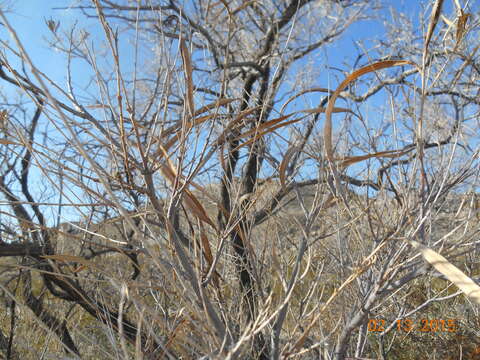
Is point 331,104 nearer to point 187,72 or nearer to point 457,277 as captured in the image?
point 187,72

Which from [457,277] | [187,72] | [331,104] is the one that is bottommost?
[457,277]

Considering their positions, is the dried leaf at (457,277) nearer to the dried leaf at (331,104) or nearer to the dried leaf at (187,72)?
the dried leaf at (331,104)

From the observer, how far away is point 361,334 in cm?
165

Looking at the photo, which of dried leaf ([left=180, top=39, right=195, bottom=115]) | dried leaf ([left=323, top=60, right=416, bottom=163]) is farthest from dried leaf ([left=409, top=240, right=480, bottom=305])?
dried leaf ([left=180, top=39, right=195, bottom=115])

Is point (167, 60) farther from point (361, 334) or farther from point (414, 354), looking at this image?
point (414, 354)

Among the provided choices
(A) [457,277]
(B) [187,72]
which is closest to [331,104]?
(B) [187,72]

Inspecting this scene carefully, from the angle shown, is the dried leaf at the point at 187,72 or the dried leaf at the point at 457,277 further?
the dried leaf at the point at 187,72

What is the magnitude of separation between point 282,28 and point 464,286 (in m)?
Result: 5.07

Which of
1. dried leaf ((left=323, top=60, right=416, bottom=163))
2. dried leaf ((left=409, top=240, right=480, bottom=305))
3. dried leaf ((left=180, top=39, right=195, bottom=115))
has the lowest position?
dried leaf ((left=409, top=240, right=480, bottom=305))

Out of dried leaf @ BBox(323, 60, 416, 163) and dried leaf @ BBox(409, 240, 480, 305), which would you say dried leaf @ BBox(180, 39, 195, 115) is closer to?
dried leaf @ BBox(323, 60, 416, 163)

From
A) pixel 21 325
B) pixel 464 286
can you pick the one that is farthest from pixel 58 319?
pixel 464 286

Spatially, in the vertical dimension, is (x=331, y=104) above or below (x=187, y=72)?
below

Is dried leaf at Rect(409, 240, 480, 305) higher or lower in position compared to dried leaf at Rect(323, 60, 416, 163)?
lower

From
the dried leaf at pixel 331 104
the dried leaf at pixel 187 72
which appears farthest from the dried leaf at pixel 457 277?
the dried leaf at pixel 187 72
